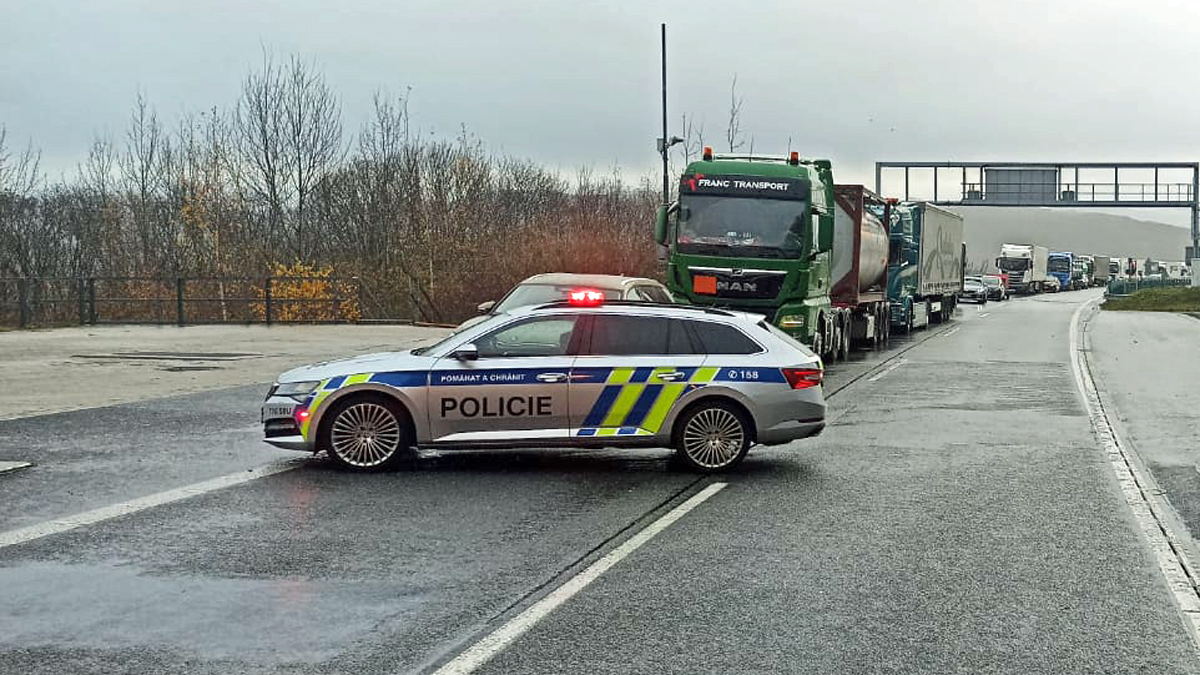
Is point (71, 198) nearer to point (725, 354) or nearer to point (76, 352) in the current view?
point (76, 352)

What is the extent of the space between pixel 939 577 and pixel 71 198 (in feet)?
171

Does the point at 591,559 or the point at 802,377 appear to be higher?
the point at 802,377

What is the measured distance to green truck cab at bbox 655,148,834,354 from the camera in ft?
71.1

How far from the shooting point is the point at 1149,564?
8031 mm

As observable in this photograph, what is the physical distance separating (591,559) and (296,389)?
4401mm

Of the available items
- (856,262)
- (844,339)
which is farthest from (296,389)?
(856,262)

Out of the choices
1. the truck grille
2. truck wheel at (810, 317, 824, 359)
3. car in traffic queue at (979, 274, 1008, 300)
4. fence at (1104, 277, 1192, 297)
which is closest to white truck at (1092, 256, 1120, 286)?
fence at (1104, 277, 1192, 297)

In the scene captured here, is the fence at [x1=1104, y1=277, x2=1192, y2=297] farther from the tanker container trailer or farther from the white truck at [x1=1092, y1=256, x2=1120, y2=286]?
the tanker container trailer

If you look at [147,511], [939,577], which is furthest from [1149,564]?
[147,511]

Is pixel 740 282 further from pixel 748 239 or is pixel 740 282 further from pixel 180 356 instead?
pixel 180 356

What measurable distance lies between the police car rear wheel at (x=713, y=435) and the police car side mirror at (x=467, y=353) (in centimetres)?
180

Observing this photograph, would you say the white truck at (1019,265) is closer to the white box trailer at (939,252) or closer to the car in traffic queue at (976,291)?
the car in traffic queue at (976,291)

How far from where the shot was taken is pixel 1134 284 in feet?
275

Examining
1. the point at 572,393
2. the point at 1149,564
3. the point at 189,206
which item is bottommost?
the point at 1149,564
